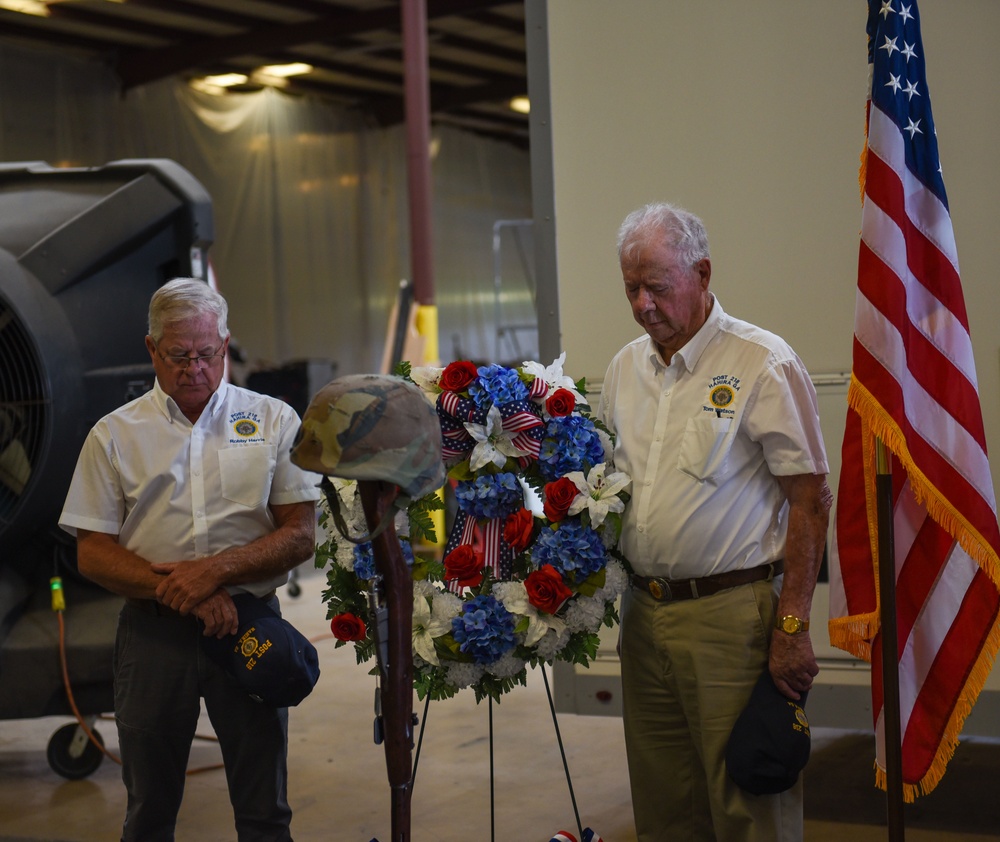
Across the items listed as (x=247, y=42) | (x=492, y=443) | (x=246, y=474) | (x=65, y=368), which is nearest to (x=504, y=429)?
(x=492, y=443)

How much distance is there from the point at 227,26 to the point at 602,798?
12.8m

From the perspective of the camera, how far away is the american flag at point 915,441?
2.78 m

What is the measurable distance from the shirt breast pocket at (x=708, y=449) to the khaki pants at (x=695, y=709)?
0.28 meters

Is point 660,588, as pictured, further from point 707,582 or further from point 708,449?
point 708,449

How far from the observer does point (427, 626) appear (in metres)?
2.73

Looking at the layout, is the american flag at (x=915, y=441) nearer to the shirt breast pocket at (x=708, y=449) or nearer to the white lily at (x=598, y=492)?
the shirt breast pocket at (x=708, y=449)

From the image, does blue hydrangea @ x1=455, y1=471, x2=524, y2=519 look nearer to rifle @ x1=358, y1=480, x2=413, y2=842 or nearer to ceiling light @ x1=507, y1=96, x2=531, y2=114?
rifle @ x1=358, y1=480, x2=413, y2=842

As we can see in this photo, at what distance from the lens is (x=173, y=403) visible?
9.62 feet

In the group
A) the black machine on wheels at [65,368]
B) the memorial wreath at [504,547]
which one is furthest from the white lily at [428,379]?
the black machine on wheels at [65,368]

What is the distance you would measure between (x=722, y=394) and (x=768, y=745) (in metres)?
0.77

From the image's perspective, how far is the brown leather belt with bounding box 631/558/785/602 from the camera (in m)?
2.73

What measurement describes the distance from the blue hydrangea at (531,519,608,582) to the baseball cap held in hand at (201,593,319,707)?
629 mm

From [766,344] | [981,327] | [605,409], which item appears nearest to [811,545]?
[766,344]

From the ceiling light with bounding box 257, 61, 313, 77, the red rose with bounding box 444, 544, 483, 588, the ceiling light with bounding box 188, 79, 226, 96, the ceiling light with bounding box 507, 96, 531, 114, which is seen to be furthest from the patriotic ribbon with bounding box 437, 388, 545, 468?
the ceiling light with bounding box 507, 96, 531, 114
